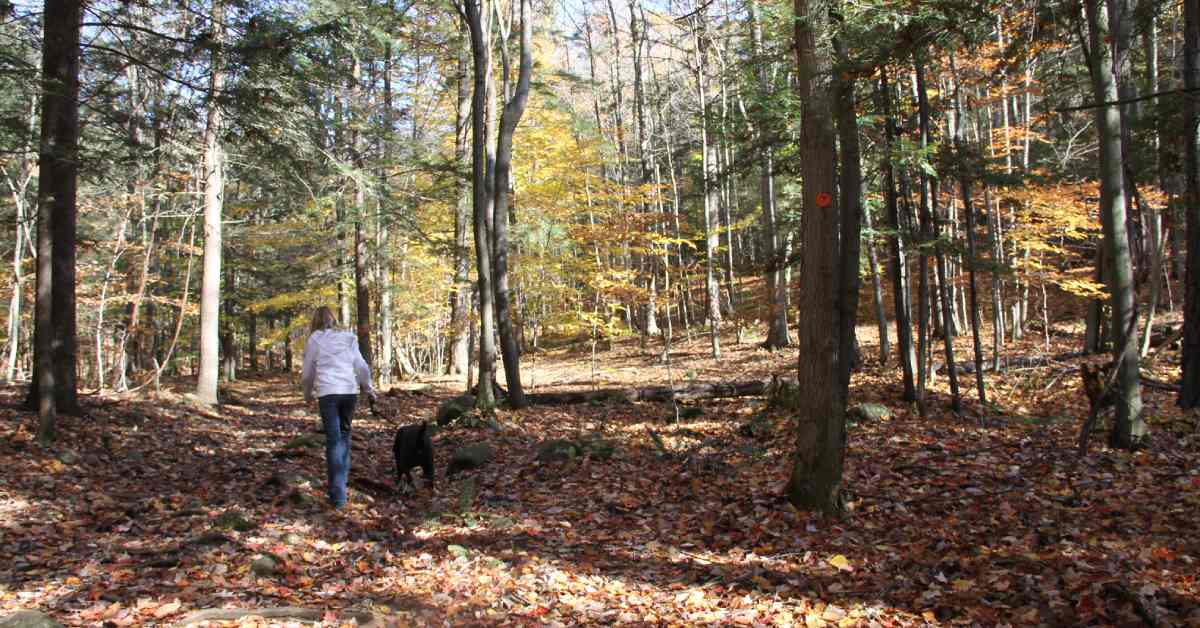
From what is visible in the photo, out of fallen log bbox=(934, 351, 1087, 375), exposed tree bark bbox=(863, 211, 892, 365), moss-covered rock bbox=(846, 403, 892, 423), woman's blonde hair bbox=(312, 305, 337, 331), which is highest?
exposed tree bark bbox=(863, 211, 892, 365)

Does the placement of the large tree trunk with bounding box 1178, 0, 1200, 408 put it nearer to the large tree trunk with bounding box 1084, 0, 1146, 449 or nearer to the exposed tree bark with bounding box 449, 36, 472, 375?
the large tree trunk with bounding box 1084, 0, 1146, 449

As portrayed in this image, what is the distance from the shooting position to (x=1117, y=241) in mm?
7281

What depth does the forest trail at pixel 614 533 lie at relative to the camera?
4254 millimetres

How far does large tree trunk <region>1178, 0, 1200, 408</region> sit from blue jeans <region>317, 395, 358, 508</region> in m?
9.32

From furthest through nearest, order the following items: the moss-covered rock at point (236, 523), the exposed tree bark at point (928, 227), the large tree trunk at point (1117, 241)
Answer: the exposed tree bark at point (928, 227)
the large tree trunk at point (1117, 241)
the moss-covered rock at point (236, 523)

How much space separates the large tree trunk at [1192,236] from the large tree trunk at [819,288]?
4.95 m

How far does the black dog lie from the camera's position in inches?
273

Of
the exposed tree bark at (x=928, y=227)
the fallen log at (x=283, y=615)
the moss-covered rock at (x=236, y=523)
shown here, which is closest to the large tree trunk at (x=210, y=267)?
the moss-covered rock at (x=236, y=523)

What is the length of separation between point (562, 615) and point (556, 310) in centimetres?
1572

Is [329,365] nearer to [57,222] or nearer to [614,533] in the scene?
[614,533]

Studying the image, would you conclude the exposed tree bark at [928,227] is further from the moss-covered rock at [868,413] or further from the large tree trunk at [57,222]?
the large tree trunk at [57,222]

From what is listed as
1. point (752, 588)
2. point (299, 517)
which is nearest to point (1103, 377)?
point (752, 588)

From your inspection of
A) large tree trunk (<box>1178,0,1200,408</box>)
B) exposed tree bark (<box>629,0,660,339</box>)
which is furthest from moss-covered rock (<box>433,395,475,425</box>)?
large tree trunk (<box>1178,0,1200,408</box>)

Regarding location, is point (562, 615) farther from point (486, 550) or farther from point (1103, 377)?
point (1103, 377)
